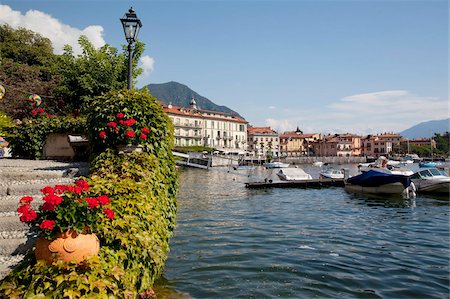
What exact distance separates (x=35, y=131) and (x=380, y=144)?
187488mm

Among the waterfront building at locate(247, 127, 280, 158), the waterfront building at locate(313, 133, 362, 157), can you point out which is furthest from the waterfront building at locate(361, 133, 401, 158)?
the waterfront building at locate(247, 127, 280, 158)

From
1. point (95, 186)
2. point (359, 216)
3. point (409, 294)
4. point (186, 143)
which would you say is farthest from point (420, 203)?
point (186, 143)

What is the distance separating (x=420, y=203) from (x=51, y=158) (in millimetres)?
24030

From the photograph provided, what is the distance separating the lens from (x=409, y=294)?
754 centimetres

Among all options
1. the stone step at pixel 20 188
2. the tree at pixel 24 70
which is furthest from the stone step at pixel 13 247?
the tree at pixel 24 70

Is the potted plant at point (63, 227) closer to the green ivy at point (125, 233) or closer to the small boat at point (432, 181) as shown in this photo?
the green ivy at point (125, 233)

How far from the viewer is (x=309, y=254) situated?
414 inches

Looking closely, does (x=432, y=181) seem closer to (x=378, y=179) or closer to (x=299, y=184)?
(x=378, y=179)

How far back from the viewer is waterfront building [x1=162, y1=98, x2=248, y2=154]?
118750 mm

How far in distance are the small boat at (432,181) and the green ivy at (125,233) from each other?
2775cm

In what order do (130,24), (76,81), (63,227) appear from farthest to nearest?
(76,81) → (130,24) → (63,227)

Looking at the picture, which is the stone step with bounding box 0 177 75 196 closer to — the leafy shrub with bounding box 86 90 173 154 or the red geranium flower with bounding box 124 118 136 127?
the leafy shrub with bounding box 86 90 173 154

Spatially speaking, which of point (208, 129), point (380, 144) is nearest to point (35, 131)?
point (208, 129)

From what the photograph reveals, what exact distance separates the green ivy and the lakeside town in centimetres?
9803
